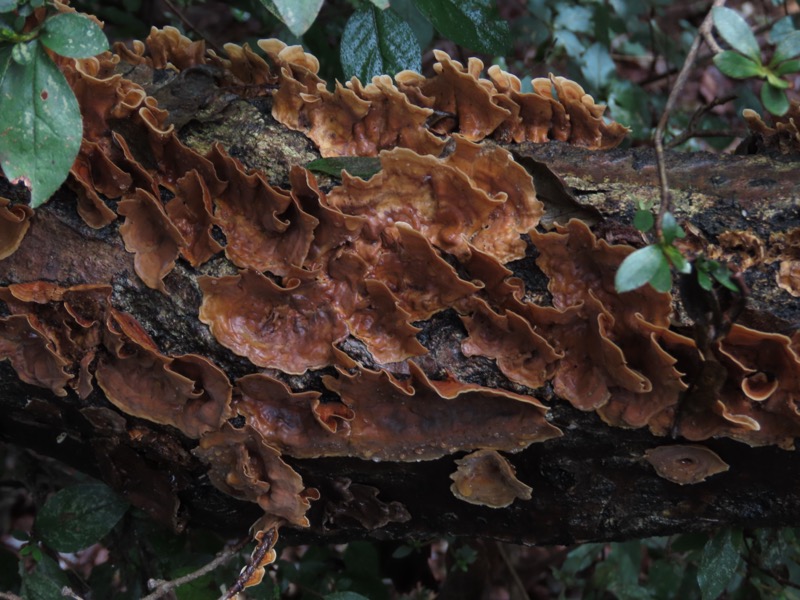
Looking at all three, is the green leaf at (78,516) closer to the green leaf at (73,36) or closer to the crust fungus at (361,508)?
the crust fungus at (361,508)

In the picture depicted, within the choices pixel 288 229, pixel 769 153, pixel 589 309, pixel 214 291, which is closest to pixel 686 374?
pixel 589 309

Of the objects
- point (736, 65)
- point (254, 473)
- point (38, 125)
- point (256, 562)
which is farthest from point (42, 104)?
point (736, 65)

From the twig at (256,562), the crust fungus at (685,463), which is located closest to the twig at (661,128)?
the crust fungus at (685,463)

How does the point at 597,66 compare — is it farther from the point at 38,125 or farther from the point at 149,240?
the point at 38,125

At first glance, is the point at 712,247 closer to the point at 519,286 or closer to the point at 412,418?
the point at 519,286

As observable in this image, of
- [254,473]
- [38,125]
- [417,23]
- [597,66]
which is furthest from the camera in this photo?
[597,66]

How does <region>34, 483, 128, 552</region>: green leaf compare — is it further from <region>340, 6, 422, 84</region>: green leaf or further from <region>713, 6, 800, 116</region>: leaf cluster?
<region>713, 6, 800, 116</region>: leaf cluster

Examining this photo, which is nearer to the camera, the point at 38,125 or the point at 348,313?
the point at 38,125
